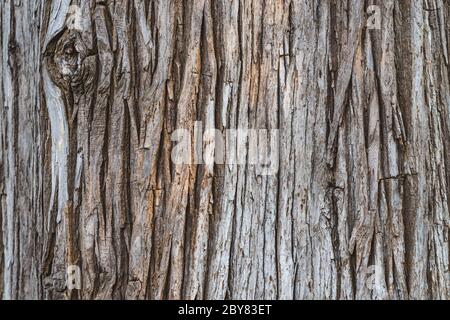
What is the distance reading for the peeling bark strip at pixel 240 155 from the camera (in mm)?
2221

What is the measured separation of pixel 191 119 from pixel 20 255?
0.98 m

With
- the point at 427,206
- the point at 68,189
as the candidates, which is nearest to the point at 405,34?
the point at 427,206

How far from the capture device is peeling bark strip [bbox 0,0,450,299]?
2221 mm

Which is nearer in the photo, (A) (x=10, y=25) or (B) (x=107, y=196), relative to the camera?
(B) (x=107, y=196)

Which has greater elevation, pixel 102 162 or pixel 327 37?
Answer: pixel 327 37

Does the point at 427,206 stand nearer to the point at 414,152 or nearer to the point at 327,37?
the point at 414,152

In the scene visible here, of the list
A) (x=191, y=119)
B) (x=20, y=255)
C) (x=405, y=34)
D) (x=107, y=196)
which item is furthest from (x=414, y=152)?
(x=20, y=255)

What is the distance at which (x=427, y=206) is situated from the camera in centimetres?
227

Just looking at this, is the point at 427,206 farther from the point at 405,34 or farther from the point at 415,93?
the point at 405,34

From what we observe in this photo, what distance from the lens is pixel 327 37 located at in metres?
2.27

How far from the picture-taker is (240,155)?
224cm
